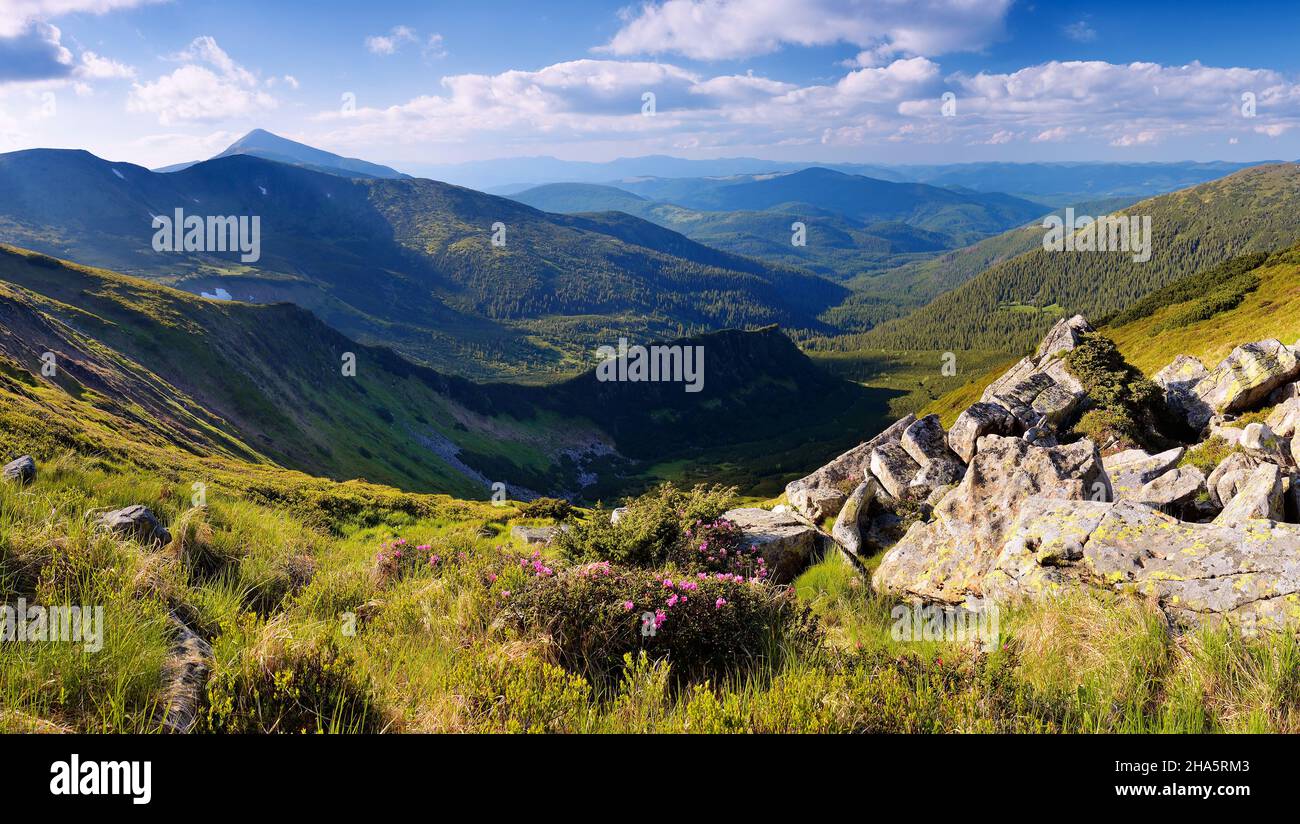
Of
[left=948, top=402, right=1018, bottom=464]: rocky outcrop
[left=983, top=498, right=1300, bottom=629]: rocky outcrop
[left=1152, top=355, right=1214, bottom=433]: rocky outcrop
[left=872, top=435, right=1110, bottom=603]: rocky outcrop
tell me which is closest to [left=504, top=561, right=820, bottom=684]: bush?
[left=983, top=498, right=1300, bottom=629]: rocky outcrop

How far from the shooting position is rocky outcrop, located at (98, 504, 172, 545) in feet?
28.8

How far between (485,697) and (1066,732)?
4.74m

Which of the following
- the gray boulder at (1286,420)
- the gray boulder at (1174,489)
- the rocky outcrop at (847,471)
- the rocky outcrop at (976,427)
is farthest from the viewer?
the rocky outcrop at (847,471)

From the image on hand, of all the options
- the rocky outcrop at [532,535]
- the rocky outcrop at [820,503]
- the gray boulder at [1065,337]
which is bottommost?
the rocky outcrop at [532,535]

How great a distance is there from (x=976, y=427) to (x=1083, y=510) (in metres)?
12.7

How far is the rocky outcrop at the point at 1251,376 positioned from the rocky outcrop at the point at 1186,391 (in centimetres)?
55

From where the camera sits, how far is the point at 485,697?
5.44 m

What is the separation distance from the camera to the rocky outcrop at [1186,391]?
89.6 feet

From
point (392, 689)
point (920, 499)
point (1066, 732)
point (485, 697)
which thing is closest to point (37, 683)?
point (392, 689)

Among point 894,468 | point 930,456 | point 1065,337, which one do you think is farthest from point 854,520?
point 1065,337

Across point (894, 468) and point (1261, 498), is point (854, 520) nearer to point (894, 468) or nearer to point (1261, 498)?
point (894, 468)

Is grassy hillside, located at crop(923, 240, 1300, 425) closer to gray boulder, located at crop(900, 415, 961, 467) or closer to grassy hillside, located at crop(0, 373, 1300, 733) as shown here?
gray boulder, located at crop(900, 415, 961, 467)

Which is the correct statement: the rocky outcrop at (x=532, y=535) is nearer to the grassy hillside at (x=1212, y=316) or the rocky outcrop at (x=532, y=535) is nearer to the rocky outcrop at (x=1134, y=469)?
the rocky outcrop at (x=1134, y=469)

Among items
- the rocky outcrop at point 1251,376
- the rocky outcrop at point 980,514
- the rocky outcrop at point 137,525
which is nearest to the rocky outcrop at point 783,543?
the rocky outcrop at point 980,514
